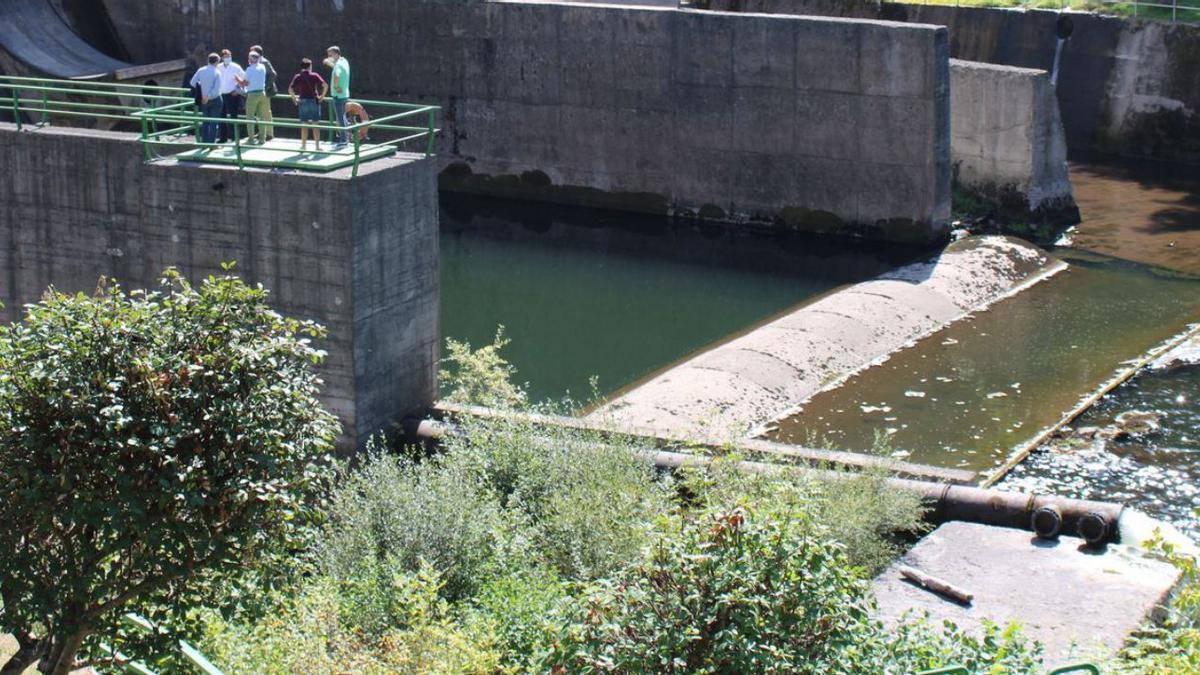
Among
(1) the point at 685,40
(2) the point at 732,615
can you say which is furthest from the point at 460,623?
(1) the point at 685,40

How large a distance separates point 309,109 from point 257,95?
706 millimetres

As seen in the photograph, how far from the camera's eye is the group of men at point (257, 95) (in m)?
17.0

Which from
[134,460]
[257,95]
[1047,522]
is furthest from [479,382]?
[134,460]

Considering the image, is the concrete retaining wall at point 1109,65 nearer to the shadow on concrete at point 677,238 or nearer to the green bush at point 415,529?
the shadow on concrete at point 677,238

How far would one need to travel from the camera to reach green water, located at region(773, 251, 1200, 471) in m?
18.0

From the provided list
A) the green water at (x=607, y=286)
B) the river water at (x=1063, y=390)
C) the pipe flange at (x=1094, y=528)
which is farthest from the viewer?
the green water at (x=607, y=286)

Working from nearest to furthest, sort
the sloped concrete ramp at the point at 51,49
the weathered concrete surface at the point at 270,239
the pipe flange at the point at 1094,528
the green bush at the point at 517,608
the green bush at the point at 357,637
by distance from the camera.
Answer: the green bush at the point at 357,637, the green bush at the point at 517,608, the pipe flange at the point at 1094,528, the weathered concrete surface at the point at 270,239, the sloped concrete ramp at the point at 51,49

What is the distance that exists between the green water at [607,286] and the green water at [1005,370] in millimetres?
2852

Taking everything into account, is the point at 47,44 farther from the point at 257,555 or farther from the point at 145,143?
the point at 257,555

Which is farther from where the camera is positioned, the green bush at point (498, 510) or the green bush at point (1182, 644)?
the green bush at point (498, 510)

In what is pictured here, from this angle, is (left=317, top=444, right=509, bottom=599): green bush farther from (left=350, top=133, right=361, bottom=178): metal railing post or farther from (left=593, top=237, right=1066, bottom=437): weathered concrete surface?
(left=350, top=133, right=361, bottom=178): metal railing post

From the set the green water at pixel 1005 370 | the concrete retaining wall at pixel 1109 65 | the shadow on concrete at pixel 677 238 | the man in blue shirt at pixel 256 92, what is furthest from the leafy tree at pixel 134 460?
the concrete retaining wall at pixel 1109 65

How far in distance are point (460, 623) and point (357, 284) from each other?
190 inches

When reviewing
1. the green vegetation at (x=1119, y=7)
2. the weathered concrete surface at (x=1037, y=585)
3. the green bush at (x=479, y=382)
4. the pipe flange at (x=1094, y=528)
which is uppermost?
the green vegetation at (x=1119, y=7)
